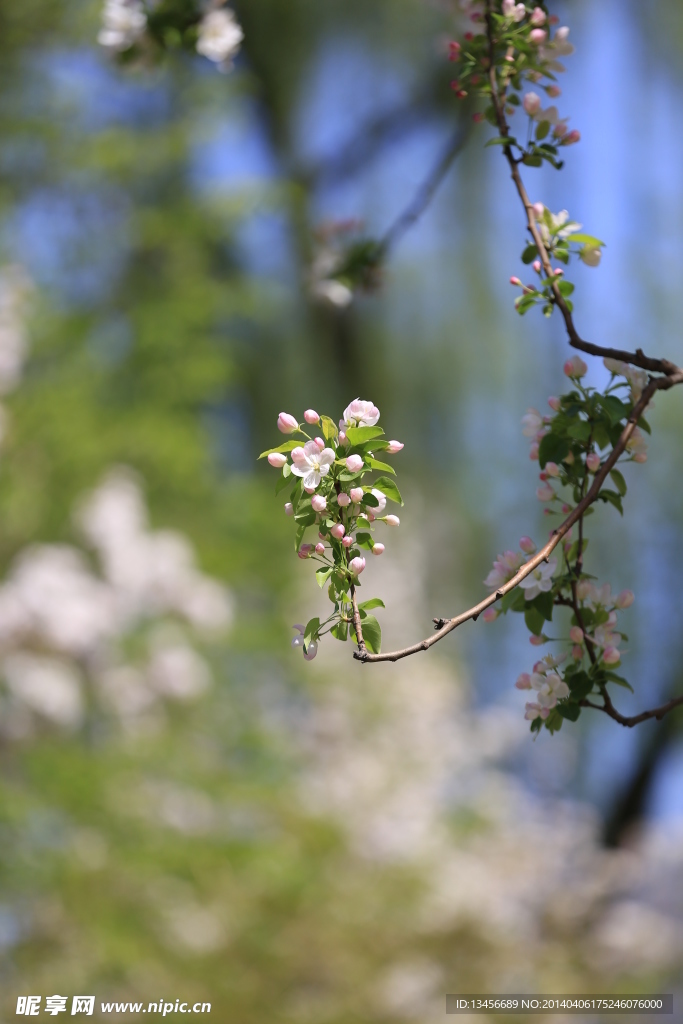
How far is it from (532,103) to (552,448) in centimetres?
27

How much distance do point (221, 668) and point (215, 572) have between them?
300 mm

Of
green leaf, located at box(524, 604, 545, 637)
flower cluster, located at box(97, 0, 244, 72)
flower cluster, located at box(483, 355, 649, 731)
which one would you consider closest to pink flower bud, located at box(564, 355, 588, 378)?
flower cluster, located at box(483, 355, 649, 731)

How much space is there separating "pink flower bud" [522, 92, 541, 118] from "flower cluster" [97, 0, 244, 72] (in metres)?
0.32

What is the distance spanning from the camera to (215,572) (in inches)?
114

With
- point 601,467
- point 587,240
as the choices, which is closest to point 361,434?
point 601,467

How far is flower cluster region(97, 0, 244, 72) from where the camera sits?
87 cm

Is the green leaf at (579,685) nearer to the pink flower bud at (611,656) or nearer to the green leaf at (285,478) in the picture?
the pink flower bud at (611,656)

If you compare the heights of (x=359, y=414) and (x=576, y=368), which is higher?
(x=576, y=368)

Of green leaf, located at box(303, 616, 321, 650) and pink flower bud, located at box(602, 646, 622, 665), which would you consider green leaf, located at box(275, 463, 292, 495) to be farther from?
pink flower bud, located at box(602, 646, 622, 665)

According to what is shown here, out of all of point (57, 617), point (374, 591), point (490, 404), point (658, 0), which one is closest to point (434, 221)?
point (490, 404)

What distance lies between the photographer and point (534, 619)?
0.55 m

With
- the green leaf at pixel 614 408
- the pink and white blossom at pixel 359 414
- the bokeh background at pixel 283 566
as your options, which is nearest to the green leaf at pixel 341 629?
the pink and white blossom at pixel 359 414

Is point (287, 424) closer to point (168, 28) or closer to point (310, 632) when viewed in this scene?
point (310, 632)

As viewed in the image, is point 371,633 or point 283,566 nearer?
point 371,633
